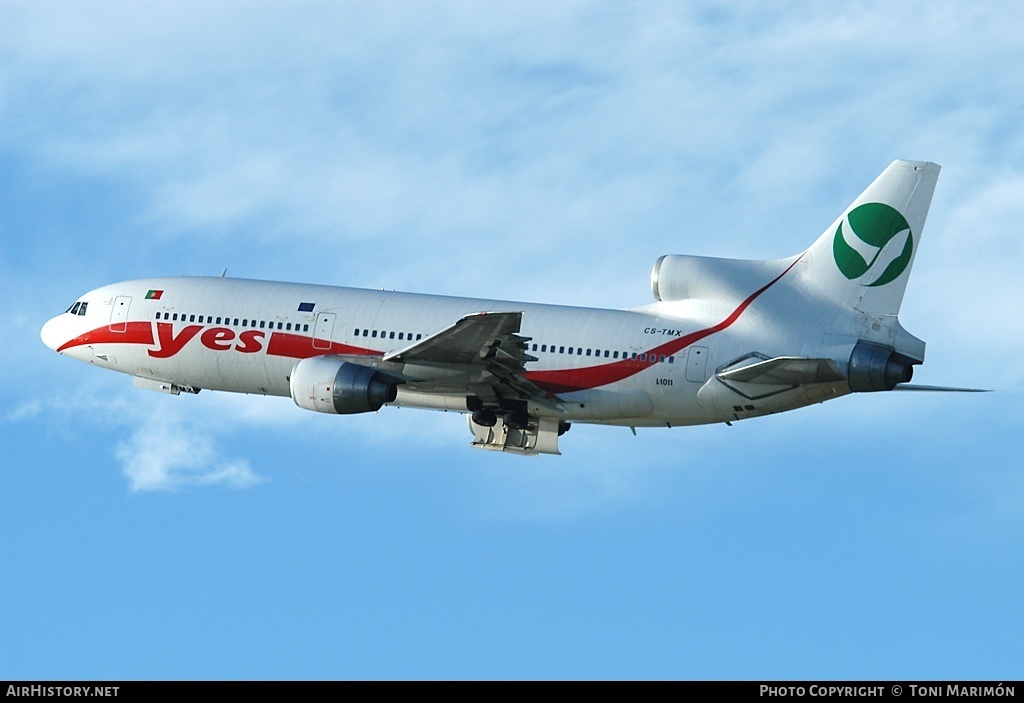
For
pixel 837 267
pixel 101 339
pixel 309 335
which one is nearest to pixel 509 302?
pixel 309 335

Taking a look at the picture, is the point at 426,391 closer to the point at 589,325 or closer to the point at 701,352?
the point at 589,325

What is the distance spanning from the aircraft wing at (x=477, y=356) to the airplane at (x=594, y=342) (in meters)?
0.07

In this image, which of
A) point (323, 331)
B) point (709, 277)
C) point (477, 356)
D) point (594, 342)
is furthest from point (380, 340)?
point (709, 277)

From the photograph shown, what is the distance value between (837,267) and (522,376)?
10721mm

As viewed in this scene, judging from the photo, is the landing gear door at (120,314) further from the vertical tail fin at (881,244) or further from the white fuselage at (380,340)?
the vertical tail fin at (881,244)

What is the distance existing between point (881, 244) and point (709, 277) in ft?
18.1

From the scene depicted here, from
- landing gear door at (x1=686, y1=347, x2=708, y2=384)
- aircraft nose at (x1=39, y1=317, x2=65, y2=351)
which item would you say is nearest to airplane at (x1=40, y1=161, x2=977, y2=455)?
landing gear door at (x1=686, y1=347, x2=708, y2=384)

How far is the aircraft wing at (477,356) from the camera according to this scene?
168 ft

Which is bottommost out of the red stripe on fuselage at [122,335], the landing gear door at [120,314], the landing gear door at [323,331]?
the landing gear door at [323,331]

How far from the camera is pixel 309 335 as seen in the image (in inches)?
2205

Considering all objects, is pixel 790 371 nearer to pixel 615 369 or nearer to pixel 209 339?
pixel 615 369

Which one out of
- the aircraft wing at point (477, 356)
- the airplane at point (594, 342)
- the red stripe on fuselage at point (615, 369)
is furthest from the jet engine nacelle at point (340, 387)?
the red stripe on fuselage at point (615, 369)

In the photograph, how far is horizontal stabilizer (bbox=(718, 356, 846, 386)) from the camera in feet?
165

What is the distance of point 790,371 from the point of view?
50594mm
